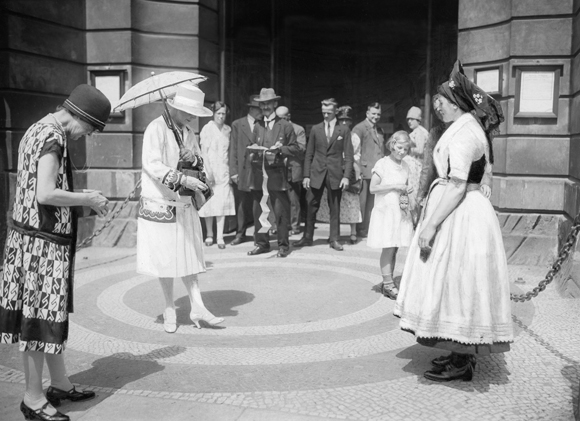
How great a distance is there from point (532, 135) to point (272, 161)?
3.38 metres

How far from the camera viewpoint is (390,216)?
6.73 meters

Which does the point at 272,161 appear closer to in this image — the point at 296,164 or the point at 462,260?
the point at 296,164

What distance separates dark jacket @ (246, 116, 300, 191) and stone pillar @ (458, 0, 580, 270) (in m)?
2.78

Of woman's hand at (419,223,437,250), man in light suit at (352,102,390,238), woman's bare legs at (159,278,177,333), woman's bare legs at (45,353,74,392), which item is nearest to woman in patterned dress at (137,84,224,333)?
woman's bare legs at (159,278,177,333)

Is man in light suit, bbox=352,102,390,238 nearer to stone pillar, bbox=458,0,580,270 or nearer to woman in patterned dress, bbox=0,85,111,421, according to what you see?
stone pillar, bbox=458,0,580,270

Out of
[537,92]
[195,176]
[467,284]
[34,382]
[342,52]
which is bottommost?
[34,382]

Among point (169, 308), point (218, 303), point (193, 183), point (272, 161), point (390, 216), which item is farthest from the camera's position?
point (272, 161)

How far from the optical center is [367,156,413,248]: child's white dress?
667cm

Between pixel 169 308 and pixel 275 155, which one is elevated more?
pixel 275 155

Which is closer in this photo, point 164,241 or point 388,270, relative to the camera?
point 164,241

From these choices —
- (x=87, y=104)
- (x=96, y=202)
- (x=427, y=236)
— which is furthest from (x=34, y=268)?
(x=427, y=236)

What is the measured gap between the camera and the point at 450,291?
4.21 meters

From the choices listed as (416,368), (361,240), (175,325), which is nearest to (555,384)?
(416,368)

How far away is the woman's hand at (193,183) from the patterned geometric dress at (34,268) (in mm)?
1452
